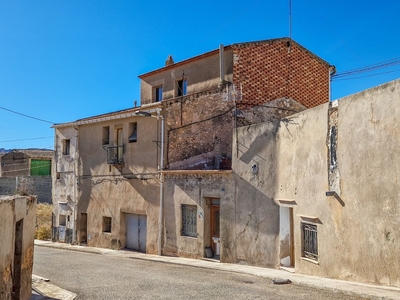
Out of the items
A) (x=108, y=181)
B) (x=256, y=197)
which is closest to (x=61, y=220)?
(x=108, y=181)

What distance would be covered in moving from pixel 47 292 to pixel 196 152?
9.36 m

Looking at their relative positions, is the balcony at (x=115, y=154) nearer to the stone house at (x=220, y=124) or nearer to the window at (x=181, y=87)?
the stone house at (x=220, y=124)

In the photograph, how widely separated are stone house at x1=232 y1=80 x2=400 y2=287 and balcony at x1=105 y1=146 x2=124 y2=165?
27.6 ft

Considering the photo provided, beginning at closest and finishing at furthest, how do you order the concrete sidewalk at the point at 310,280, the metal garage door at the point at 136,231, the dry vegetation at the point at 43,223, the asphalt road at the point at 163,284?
the concrete sidewalk at the point at 310,280, the asphalt road at the point at 163,284, the metal garage door at the point at 136,231, the dry vegetation at the point at 43,223

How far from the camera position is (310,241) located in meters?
11.5

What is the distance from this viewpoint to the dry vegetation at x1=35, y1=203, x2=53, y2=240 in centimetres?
2695

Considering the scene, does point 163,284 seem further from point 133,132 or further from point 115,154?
point 115,154

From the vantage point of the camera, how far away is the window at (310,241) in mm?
11273

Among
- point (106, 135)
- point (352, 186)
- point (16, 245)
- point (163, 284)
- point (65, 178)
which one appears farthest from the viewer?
point (65, 178)

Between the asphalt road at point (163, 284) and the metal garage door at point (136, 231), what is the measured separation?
5274 mm

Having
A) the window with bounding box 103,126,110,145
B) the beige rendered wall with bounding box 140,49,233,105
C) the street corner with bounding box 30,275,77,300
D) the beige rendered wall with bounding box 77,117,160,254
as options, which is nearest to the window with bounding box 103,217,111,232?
the beige rendered wall with bounding box 77,117,160,254

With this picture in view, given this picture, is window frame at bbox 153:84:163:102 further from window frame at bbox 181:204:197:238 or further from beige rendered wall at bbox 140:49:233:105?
window frame at bbox 181:204:197:238

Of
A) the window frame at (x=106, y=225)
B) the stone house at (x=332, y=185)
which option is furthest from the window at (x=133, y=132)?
the stone house at (x=332, y=185)

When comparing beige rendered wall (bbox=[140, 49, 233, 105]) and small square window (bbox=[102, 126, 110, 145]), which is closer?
beige rendered wall (bbox=[140, 49, 233, 105])
